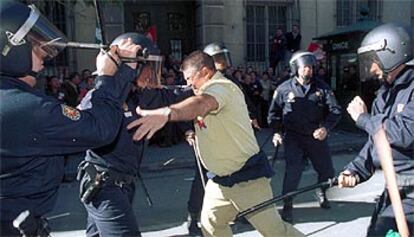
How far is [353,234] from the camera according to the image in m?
5.18

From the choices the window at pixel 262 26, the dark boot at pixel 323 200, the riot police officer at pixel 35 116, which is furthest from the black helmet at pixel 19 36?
the window at pixel 262 26

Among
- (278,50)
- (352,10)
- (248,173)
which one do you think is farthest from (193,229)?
(352,10)

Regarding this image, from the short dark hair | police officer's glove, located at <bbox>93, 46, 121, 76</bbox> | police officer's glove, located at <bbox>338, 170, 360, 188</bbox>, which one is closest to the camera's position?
police officer's glove, located at <bbox>93, 46, 121, 76</bbox>

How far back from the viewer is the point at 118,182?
3.70 meters

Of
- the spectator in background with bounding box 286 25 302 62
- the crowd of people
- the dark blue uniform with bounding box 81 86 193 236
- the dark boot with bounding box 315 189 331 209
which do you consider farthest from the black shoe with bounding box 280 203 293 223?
the spectator in background with bounding box 286 25 302 62

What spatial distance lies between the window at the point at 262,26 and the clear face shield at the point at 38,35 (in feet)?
45.3

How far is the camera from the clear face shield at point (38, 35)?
2357mm

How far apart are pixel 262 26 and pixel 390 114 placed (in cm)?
1358

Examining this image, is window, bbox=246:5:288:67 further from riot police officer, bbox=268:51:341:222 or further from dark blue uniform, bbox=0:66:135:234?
dark blue uniform, bbox=0:66:135:234

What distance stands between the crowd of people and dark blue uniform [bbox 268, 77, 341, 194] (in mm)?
1177

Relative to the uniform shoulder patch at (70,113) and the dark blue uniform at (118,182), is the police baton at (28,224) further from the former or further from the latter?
the dark blue uniform at (118,182)

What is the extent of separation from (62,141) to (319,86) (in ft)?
13.6

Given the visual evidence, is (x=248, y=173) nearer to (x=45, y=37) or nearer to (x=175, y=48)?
(x=45, y=37)

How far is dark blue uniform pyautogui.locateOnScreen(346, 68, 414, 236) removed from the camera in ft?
9.68
